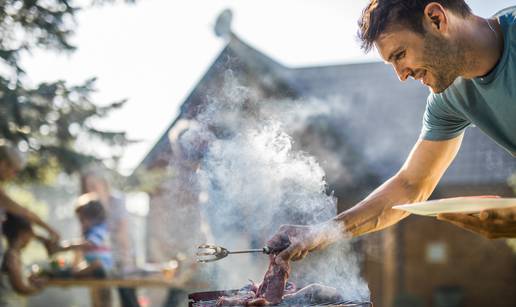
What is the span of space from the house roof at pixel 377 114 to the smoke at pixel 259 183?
11.9 ft

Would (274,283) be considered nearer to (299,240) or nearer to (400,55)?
(299,240)

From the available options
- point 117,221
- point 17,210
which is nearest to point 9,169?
A: point 17,210

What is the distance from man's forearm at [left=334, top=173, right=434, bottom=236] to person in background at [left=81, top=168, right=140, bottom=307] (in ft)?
13.9

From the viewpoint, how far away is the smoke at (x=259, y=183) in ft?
11.0

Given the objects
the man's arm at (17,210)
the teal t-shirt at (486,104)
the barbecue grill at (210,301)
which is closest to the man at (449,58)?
the teal t-shirt at (486,104)

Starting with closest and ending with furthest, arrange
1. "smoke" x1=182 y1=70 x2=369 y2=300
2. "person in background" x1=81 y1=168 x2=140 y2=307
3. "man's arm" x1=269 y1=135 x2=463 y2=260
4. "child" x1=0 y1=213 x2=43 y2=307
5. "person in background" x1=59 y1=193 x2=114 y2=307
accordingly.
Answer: "man's arm" x1=269 y1=135 x2=463 y2=260
"smoke" x1=182 y1=70 x2=369 y2=300
"child" x1=0 y1=213 x2=43 y2=307
"person in background" x1=59 y1=193 x2=114 y2=307
"person in background" x1=81 y1=168 x2=140 y2=307

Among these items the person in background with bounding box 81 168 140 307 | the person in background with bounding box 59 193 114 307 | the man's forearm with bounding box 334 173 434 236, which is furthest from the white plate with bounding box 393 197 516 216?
the person in background with bounding box 81 168 140 307

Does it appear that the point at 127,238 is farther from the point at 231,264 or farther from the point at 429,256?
the point at 429,256

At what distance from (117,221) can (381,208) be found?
4.74 meters

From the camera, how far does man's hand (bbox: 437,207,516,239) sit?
197 centimetres

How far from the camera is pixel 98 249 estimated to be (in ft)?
20.3

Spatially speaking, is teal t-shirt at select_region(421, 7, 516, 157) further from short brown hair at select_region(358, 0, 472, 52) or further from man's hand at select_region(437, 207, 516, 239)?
man's hand at select_region(437, 207, 516, 239)

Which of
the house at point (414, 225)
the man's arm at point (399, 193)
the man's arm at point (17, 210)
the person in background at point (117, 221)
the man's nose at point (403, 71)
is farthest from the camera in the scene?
the house at point (414, 225)

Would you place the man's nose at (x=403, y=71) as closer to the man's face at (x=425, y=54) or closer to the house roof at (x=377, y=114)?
the man's face at (x=425, y=54)
